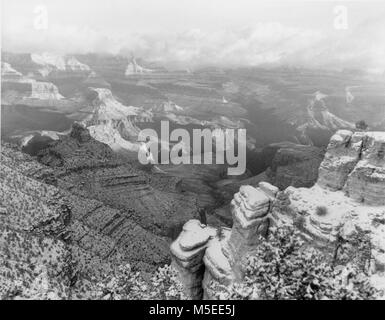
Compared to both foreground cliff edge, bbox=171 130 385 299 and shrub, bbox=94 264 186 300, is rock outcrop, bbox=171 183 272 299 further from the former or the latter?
shrub, bbox=94 264 186 300

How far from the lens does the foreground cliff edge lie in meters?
47.2

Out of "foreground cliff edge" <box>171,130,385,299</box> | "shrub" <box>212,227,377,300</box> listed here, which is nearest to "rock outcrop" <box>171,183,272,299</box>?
"foreground cliff edge" <box>171,130,385,299</box>

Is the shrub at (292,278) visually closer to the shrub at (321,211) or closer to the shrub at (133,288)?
the shrub at (133,288)

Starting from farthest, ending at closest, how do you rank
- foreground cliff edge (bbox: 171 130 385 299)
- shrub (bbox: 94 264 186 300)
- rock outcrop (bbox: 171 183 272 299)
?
rock outcrop (bbox: 171 183 272 299) < foreground cliff edge (bbox: 171 130 385 299) < shrub (bbox: 94 264 186 300)

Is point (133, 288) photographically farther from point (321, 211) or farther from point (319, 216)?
point (321, 211)

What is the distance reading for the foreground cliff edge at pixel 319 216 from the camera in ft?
155

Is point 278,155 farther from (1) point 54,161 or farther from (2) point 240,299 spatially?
(2) point 240,299

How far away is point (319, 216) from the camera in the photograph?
49781mm

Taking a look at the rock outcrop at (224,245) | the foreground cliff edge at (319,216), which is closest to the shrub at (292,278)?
the foreground cliff edge at (319,216)

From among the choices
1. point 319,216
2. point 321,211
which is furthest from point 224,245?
point 321,211

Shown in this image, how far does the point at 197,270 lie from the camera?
199 ft
